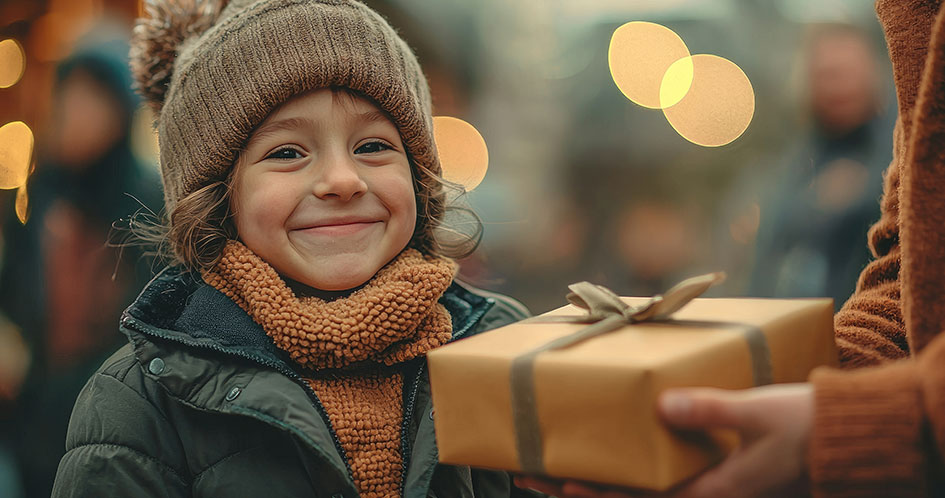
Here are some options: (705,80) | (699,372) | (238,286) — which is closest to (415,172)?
(238,286)

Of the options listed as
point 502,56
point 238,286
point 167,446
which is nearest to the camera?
point 167,446

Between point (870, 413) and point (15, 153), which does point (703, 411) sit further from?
point (15, 153)

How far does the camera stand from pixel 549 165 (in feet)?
16.1

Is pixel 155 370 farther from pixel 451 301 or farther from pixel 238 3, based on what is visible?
pixel 238 3

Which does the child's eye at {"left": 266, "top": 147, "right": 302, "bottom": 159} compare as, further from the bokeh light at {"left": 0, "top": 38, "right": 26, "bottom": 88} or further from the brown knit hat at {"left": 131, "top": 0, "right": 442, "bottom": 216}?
the bokeh light at {"left": 0, "top": 38, "right": 26, "bottom": 88}

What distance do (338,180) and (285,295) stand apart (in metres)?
0.22

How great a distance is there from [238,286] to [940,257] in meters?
1.06

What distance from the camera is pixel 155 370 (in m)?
1.22

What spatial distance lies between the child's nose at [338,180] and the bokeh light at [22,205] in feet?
4.13

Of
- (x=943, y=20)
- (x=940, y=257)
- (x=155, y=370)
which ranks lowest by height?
(x=155, y=370)

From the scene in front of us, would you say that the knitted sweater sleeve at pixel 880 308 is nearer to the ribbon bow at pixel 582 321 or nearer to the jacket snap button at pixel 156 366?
the ribbon bow at pixel 582 321

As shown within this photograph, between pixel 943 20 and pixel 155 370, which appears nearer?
pixel 943 20

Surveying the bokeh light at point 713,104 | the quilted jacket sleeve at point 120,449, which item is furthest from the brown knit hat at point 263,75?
the bokeh light at point 713,104

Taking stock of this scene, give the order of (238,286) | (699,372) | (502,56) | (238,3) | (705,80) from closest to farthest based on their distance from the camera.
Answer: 1. (699,372)
2. (238,286)
3. (238,3)
4. (705,80)
5. (502,56)
